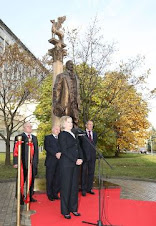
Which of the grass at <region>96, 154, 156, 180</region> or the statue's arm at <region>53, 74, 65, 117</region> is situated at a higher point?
the statue's arm at <region>53, 74, 65, 117</region>

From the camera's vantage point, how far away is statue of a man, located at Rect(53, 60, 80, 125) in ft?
23.3

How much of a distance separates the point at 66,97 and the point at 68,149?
2.65m

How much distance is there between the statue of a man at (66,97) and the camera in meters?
7.11

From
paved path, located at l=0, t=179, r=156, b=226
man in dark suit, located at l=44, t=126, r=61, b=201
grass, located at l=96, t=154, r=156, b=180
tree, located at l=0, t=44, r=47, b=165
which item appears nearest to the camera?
paved path, located at l=0, t=179, r=156, b=226

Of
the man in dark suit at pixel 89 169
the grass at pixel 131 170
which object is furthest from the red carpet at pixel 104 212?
the grass at pixel 131 170

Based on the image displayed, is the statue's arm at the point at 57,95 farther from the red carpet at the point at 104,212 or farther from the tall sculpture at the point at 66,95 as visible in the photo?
the red carpet at the point at 104,212

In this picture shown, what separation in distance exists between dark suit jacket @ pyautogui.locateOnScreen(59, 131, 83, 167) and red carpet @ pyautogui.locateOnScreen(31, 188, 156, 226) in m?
1.02

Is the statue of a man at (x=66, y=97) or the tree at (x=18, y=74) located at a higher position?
the tree at (x=18, y=74)

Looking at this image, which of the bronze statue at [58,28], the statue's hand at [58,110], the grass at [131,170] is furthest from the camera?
the grass at [131,170]

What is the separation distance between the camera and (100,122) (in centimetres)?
2070

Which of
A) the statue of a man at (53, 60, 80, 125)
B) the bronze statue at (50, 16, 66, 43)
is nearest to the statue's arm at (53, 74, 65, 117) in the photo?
the statue of a man at (53, 60, 80, 125)

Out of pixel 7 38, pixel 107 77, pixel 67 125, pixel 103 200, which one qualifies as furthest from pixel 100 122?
pixel 7 38

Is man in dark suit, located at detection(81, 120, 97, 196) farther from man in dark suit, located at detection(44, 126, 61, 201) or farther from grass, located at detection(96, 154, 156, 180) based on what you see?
grass, located at detection(96, 154, 156, 180)

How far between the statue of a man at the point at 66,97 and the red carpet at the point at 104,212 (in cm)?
227
